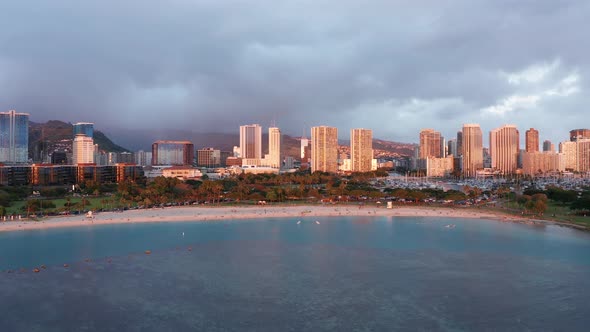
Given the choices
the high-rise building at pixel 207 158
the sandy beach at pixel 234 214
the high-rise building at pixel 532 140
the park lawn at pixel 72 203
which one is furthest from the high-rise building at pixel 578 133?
the park lawn at pixel 72 203

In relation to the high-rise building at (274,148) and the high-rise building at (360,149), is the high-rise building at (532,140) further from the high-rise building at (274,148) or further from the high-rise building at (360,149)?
the high-rise building at (274,148)

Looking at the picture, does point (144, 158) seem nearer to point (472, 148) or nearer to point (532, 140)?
point (472, 148)

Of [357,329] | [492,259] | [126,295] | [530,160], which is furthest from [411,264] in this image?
[530,160]

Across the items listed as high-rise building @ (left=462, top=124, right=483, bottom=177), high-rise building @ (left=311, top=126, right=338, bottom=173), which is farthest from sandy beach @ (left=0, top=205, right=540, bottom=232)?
high-rise building @ (left=462, top=124, right=483, bottom=177)

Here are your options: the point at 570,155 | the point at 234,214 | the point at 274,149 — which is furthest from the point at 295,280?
the point at 570,155

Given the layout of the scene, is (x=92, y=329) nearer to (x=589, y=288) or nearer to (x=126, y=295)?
(x=126, y=295)

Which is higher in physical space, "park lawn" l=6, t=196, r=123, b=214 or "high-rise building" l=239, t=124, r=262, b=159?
"high-rise building" l=239, t=124, r=262, b=159

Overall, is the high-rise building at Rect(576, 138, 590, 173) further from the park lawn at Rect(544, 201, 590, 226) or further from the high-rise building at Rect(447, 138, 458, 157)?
the park lawn at Rect(544, 201, 590, 226)
